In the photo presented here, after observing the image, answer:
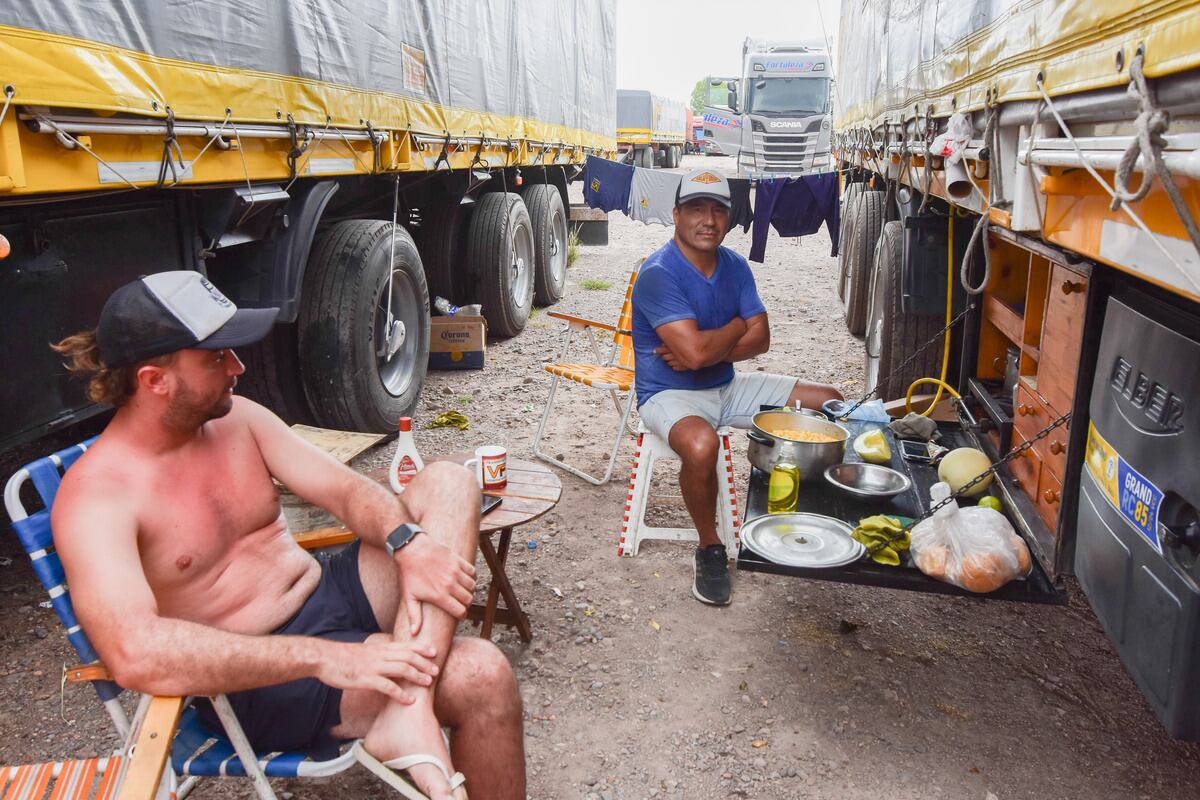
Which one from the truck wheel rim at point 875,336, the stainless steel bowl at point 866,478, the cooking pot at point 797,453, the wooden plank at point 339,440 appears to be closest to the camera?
the stainless steel bowl at point 866,478

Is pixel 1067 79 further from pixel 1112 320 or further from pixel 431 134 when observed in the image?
pixel 431 134

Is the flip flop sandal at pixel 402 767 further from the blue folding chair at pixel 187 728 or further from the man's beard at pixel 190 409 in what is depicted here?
the man's beard at pixel 190 409

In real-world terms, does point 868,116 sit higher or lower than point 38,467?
higher

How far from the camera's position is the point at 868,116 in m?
6.39

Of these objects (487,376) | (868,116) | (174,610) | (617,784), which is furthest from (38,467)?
(868,116)

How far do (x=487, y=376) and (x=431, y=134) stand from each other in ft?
5.74

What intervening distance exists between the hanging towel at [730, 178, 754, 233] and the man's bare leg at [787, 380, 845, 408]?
4280 millimetres

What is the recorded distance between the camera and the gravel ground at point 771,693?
2334 mm

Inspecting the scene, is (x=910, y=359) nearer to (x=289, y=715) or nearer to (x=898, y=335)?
(x=898, y=335)

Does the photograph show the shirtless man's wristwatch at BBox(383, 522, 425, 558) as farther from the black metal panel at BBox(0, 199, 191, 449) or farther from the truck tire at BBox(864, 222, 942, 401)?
the truck tire at BBox(864, 222, 942, 401)

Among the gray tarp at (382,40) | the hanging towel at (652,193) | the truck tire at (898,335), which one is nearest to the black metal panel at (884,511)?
Answer: the truck tire at (898,335)

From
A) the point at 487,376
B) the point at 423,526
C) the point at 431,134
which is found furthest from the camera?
the point at 487,376

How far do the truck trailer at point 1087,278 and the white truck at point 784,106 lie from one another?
48.6ft

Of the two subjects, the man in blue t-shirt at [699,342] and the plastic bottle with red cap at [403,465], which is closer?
the plastic bottle with red cap at [403,465]
